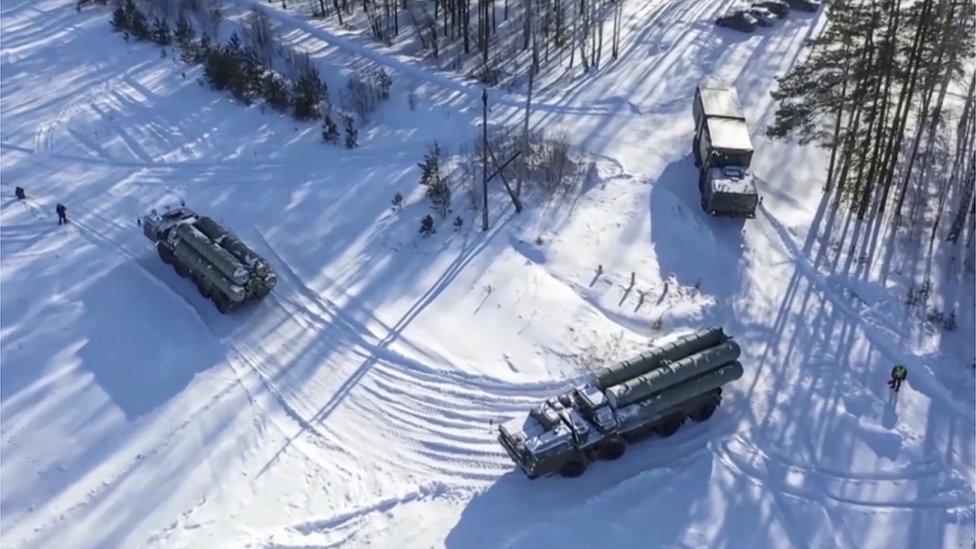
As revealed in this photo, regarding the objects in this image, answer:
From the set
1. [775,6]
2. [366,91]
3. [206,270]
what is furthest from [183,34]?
[775,6]

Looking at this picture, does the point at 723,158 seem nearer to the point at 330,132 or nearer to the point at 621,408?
the point at 621,408

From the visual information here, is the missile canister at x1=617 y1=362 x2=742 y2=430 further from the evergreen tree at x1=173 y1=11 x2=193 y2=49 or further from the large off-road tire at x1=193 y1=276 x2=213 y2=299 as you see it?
the evergreen tree at x1=173 y1=11 x2=193 y2=49

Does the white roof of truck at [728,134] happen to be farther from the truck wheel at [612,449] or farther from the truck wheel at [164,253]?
the truck wheel at [164,253]

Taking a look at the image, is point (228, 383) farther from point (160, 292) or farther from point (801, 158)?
point (801, 158)

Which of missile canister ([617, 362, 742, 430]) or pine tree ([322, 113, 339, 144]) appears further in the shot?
pine tree ([322, 113, 339, 144])

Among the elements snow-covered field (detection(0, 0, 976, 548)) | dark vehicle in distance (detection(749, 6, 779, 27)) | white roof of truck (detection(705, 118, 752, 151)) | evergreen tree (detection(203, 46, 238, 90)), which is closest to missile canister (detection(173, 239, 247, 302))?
snow-covered field (detection(0, 0, 976, 548))

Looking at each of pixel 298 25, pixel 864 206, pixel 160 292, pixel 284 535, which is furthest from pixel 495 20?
pixel 284 535
